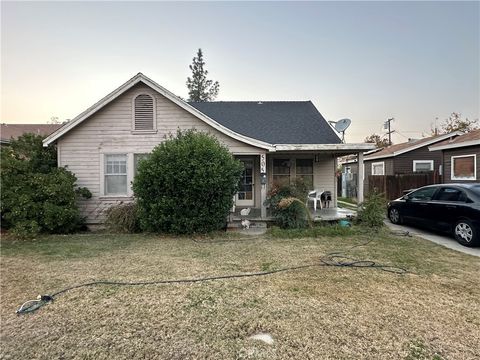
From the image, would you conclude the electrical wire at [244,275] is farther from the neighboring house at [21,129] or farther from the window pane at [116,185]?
the neighboring house at [21,129]

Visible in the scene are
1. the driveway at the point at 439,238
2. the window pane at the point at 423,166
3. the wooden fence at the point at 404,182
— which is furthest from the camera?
the window pane at the point at 423,166

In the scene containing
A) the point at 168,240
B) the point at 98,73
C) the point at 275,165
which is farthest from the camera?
the point at 98,73

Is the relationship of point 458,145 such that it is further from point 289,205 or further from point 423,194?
point 289,205

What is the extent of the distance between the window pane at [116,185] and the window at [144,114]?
182 centimetres

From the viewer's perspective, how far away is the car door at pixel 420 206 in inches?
319

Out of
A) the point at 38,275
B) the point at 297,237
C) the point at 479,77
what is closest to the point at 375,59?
the point at 479,77

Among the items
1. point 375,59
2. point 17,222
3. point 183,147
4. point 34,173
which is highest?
point 375,59

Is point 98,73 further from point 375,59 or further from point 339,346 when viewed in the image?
point 339,346

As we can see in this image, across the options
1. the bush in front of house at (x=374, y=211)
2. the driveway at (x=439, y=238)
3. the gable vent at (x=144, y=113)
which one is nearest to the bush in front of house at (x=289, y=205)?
the bush in front of house at (x=374, y=211)

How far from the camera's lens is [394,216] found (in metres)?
9.88

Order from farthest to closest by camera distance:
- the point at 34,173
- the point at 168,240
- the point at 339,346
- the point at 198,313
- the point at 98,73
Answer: the point at 98,73, the point at 34,173, the point at 168,240, the point at 198,313, the point at 339,346

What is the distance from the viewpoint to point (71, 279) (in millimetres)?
4551

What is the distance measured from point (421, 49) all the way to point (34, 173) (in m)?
17.5

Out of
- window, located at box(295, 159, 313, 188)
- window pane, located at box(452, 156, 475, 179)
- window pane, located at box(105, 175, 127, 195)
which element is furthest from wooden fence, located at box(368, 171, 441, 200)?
window pane, located at box(105, 175, 127, 195)
